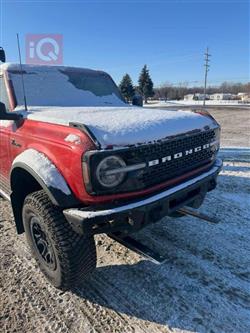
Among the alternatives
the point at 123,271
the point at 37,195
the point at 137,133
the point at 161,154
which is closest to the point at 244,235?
the point at 123,271

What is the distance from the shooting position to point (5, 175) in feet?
12.4

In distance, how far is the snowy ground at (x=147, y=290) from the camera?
2.46 meters

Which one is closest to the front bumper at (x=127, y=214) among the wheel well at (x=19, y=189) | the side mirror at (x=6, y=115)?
the wheel well at (x=19, y=189)

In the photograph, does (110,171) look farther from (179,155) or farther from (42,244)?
(42,244)

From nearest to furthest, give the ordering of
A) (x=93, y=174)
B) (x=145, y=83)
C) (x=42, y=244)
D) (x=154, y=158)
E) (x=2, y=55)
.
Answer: (x=93, y=174) < (x=154, y=158) < (x=42, y=244) < (x=2, y=55) < (x=145, y=83)

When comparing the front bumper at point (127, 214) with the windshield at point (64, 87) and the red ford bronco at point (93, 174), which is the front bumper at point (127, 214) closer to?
the red ford bronco at point (93, 174)

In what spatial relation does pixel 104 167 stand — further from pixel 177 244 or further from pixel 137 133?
pixel 177 244

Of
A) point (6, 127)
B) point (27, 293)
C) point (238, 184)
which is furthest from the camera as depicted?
point (238, 184)

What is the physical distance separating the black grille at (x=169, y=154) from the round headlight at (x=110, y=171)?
10cm

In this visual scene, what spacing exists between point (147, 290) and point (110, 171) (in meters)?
1.25

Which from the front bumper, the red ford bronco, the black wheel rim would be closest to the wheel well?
the red ford bronco

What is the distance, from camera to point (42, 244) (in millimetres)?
2959

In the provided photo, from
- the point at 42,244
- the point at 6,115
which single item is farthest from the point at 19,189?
the point at 6,115

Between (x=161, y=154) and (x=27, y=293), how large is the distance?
68.8 inches
